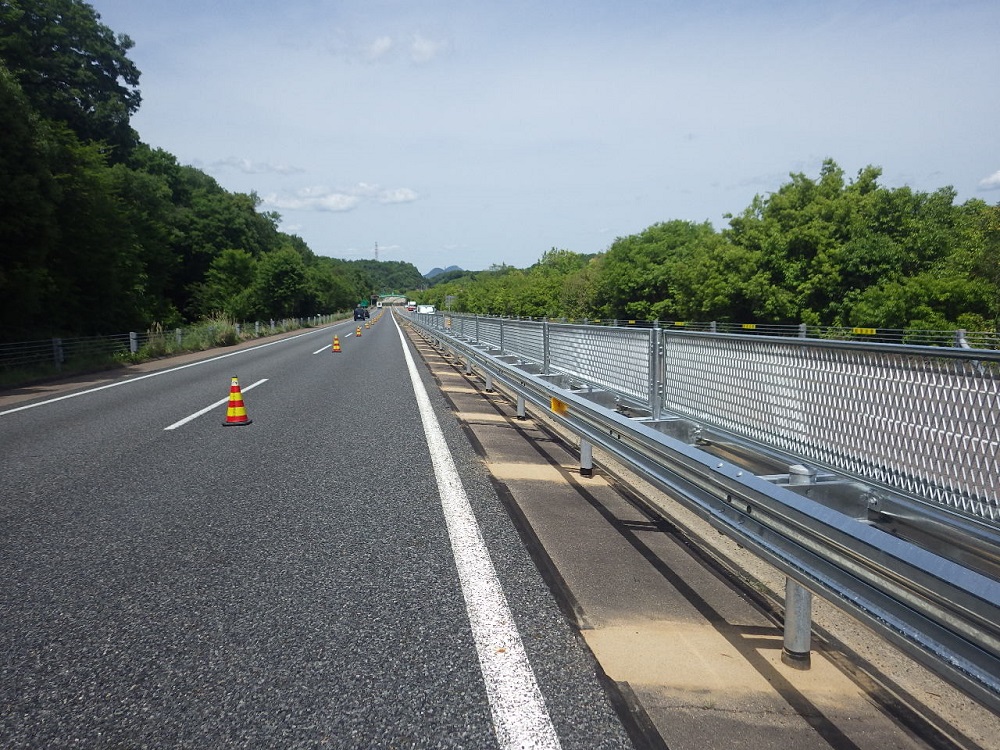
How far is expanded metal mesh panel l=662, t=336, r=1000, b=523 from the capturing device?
3027 mm

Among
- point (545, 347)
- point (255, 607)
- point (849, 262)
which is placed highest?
point (849, 262)

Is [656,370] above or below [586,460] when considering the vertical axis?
above

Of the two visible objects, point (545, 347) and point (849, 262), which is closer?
point (545, 347)

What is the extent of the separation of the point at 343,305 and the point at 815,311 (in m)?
148

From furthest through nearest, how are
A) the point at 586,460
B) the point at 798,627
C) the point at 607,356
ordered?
the point at 607,356 < the point at 586,460 < the point at 798,627

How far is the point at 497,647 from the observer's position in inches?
122

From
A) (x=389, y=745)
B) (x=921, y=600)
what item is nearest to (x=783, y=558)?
(x=921, y=600)

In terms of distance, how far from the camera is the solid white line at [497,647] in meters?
2.49

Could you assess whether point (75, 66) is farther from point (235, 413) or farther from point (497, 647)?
point (497, 647)

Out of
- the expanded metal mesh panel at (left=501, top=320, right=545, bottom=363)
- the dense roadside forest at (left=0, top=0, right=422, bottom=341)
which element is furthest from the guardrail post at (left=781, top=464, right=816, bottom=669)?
the dense roadside forest at (left=0, top=0, right=422, bottom=341)

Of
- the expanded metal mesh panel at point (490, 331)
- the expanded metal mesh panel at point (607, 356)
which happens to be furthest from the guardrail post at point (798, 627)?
the expanded metal mesh panel at point (490, 331)

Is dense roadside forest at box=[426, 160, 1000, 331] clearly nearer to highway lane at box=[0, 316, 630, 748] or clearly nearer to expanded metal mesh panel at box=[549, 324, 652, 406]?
expanded metal mesh panel at box=[549, 324, 652, 406]

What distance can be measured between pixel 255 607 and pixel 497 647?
132 centimetres

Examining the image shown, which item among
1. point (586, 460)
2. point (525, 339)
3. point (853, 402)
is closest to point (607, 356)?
point (586, 460)
